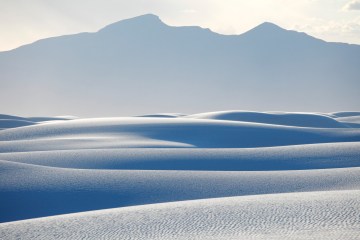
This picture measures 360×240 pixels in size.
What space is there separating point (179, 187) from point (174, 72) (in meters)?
130

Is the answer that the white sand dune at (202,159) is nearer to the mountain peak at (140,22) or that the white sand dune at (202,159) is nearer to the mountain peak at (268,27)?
the mountain peak at (268,27)

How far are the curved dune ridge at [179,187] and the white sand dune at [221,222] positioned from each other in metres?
0.01

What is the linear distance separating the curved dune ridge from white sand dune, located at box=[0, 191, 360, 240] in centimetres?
1

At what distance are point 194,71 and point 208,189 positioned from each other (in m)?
132

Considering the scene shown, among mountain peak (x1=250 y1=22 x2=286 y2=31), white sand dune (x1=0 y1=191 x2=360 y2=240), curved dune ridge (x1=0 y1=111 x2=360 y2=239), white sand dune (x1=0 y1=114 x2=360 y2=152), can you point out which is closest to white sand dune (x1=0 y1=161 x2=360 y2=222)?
curved dune ridge (x1=0 y1=111 x2=360 y2=239)

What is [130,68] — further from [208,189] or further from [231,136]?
[208,189]

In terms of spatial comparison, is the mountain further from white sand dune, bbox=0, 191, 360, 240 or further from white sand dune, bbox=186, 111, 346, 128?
white sand dune, bbox=0, 191, 360, 240

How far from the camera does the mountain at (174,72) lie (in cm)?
12688

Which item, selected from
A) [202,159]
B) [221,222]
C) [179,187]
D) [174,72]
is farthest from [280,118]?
[174,72]

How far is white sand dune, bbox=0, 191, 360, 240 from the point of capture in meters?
4.83

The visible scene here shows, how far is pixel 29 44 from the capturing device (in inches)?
5856

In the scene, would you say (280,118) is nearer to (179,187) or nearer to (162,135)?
(162,135)

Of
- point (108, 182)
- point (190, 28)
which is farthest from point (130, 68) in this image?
point (108, 182)

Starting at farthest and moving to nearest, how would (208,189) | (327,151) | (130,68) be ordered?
1. (130,68)
2. (327,151)
3. (208,189)
